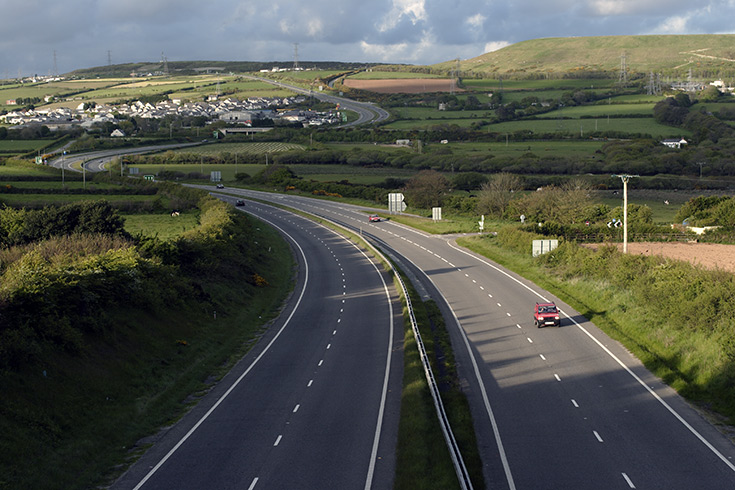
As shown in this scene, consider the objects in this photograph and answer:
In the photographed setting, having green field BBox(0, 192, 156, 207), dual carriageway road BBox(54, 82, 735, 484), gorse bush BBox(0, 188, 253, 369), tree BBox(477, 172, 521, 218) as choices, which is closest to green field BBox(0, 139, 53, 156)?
green field BBox(0, 192, 156, 207)

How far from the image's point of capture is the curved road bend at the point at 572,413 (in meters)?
20.3

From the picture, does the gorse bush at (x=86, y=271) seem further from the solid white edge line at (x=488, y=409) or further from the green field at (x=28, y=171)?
the green field at (x=28, y=171)

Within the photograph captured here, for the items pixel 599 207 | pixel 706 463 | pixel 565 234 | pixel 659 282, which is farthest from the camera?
pixel 599 207

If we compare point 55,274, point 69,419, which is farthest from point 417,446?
point 55,274

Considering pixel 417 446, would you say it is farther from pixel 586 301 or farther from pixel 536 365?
pixel 586 301

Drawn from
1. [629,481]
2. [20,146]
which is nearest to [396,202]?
[629,481]

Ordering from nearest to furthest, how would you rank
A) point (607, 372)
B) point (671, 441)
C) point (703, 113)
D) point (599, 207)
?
1. point (671, 441)
2. point (607, 372)
3. point (599, 207)
4. point (703, 113)

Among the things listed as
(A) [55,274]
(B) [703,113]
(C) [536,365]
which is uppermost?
(B) [703,113]

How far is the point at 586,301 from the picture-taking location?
4572 centimetres

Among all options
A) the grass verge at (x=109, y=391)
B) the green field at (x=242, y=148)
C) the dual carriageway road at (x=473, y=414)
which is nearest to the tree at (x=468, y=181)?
the green field at (x=242, y=148)

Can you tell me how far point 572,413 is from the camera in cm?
2559

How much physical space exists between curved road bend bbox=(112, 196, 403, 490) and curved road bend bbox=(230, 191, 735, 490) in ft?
11.2

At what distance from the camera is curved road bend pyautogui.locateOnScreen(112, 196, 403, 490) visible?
2045cm

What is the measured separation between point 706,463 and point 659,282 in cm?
1904
